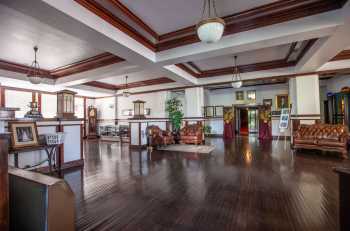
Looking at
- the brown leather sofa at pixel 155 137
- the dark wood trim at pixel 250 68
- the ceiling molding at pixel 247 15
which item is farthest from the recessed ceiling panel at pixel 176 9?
the dark wood trim at pixel 250 68

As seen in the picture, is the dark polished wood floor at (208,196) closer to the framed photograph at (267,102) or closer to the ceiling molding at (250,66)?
the ceiling molding at (250,66)

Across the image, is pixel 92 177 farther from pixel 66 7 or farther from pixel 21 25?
pixel 21 25

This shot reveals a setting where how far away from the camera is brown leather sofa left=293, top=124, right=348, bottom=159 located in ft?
16.2

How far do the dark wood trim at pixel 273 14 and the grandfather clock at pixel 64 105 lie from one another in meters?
3.09

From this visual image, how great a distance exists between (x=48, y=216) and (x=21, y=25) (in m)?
4.26

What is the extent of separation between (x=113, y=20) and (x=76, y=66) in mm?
3831

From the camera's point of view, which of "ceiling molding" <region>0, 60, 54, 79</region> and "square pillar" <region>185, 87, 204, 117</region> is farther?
"square pillar" <region>185, 87, 204, 117</region>

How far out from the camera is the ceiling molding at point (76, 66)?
18.2 feet

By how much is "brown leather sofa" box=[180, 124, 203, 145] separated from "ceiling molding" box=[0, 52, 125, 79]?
13.2 feet

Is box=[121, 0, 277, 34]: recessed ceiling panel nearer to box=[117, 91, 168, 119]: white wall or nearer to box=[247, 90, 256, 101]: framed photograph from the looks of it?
box=[117, 91, 168, 119]: white wall

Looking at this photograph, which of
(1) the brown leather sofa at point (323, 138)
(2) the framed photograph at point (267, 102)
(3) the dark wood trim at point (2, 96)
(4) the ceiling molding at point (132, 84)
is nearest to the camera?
(1) the brown leather sofa at point (323, 138)

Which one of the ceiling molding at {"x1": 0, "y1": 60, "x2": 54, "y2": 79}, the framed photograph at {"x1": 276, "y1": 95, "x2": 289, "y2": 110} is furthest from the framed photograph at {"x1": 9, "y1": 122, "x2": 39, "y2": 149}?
the framed photograph at {"x1": 276, "y1": 95, "x2": 289, "y2": 110}

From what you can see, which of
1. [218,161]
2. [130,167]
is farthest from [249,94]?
[130,167]

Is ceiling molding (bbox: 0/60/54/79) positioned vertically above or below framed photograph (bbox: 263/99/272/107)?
above
